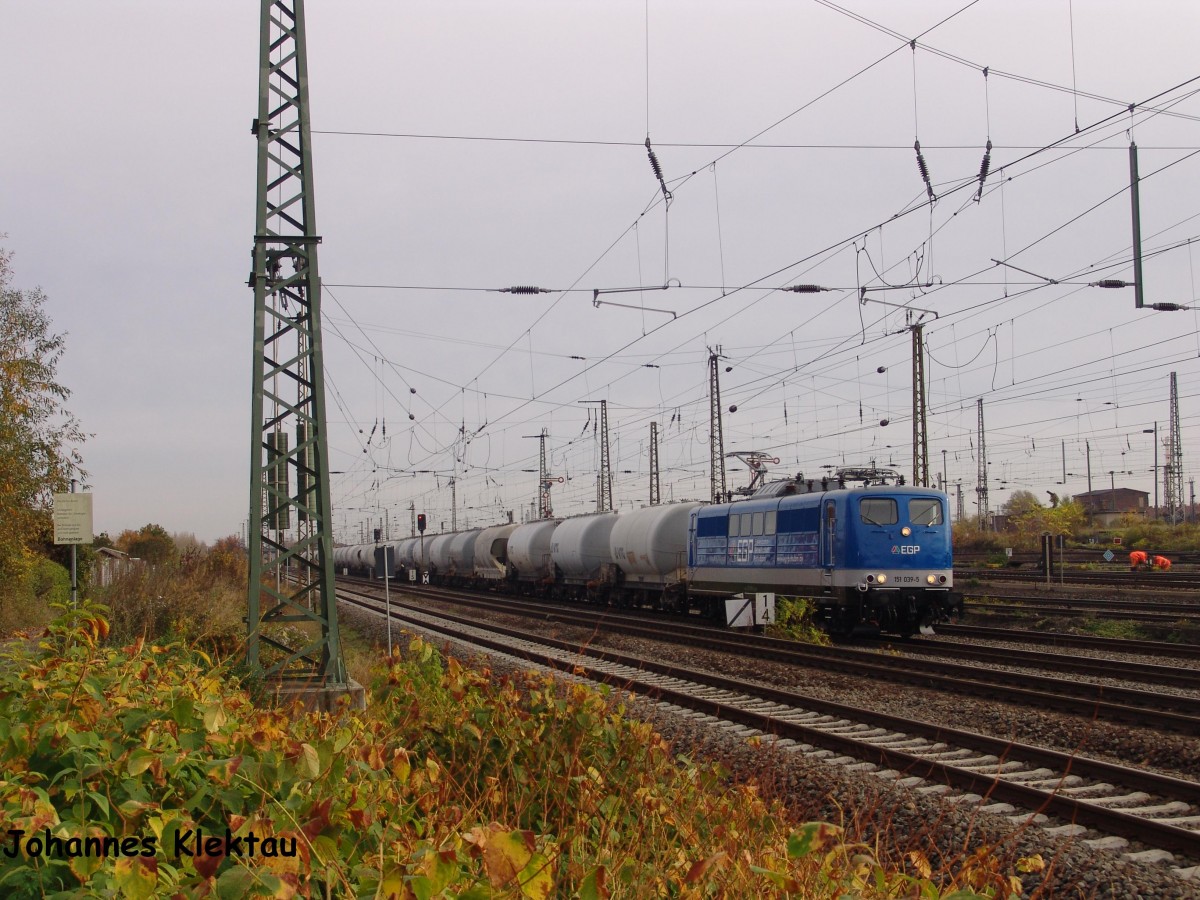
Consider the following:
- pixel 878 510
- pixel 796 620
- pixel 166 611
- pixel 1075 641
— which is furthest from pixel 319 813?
pixel 1075 641

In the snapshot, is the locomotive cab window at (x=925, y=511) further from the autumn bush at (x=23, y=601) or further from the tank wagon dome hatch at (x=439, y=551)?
the tank wagon dome hatch at (x=439, y=551)

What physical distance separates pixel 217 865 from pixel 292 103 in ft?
35.3

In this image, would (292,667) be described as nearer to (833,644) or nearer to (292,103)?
(292,103)

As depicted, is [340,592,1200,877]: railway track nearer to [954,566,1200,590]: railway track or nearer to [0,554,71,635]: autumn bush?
[0,554,71,635]: autumn bush

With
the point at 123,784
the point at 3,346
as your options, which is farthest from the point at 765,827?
the point at 3,346

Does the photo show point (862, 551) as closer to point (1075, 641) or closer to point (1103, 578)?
point (1075, 641)

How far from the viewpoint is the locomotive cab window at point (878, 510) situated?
19.9 m

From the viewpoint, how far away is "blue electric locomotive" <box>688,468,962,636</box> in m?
19.8

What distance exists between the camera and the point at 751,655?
18.9m

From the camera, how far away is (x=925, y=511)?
20625 mm

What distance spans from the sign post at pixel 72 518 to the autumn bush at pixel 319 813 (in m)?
→ 13.2

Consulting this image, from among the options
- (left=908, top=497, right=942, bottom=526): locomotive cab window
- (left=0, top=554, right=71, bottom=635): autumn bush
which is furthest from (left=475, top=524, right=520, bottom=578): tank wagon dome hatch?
(left=908, top=497, right=942, bottom=526): locomotive cab window

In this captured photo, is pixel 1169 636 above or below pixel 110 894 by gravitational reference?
below

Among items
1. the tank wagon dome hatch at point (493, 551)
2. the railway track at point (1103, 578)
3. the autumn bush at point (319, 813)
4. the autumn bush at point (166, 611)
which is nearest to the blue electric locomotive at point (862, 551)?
the autumn bush at point (166, 611)
